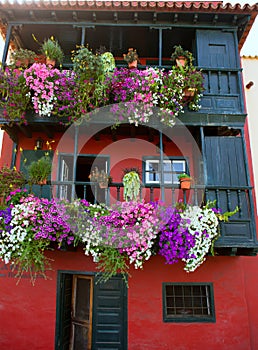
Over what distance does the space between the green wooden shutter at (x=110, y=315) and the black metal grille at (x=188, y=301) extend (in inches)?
42.4

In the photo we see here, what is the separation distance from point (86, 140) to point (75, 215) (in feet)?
9.42

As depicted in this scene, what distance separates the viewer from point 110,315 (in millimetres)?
7562

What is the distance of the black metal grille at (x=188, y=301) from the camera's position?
24.8 ft

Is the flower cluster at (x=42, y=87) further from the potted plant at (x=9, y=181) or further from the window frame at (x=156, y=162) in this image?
the window frame at (x=156, y=162)

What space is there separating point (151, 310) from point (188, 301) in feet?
3.30

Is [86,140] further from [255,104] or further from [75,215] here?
[255,104]

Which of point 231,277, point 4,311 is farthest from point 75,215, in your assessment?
point 231,277

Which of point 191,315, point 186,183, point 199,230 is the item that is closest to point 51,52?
point 186,183

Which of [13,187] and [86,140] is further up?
[86,140]

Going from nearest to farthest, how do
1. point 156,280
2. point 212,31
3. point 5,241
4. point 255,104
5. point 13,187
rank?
point 5,241, point 13,187, point 156,280, point 212,31, point 255,104

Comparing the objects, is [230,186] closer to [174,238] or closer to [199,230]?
[199,230]

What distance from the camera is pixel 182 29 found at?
870 cm

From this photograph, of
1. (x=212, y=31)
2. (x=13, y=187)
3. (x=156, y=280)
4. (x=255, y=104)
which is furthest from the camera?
(x=255, y=104)

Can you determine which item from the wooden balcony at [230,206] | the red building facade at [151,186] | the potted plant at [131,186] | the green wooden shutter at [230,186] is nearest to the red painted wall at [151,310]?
the red building facade at [151,186]
